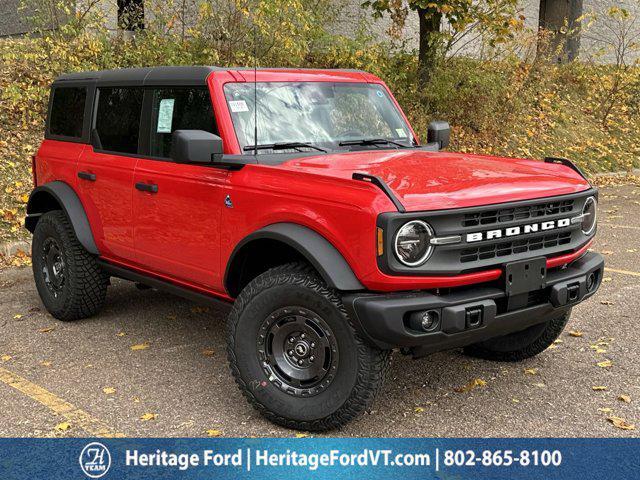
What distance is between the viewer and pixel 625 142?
57.0ft

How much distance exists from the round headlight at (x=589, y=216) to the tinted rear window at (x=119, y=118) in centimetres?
289

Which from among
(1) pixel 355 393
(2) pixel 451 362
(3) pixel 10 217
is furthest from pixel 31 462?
(3) pixel 10 217

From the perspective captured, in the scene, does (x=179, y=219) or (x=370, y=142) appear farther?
(x=370, y=142)

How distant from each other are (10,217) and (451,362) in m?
5.66

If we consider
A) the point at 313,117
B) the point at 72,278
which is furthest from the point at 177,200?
the point at 72,278

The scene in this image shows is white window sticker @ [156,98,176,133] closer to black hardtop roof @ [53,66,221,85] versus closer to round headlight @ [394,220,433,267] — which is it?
black hardtop roof @ [53,66,221,85]

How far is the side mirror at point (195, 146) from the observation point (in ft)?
14.3

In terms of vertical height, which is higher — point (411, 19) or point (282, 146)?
point (411, 19)

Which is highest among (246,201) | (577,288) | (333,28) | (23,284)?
(333,28)

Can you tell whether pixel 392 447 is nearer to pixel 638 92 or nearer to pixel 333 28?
pixel 333 28

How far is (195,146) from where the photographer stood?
4.36 m

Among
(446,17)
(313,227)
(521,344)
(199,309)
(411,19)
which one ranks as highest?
(411,19)

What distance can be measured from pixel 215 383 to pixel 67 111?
104 inches

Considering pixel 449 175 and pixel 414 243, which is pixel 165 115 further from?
pixel 414 243
